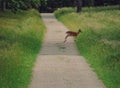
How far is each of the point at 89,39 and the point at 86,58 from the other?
6147 mm

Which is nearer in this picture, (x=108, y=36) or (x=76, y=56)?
(x=76, y=56)

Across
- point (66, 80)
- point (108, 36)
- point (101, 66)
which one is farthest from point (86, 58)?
point (108, 36)

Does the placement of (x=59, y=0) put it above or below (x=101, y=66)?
below

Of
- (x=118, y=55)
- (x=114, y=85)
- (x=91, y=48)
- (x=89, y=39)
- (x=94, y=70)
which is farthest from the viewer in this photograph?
(x=89, y=39)

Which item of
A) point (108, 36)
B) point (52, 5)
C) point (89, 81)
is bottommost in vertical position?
point (52, 5)

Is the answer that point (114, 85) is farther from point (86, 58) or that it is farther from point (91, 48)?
point (91, 48)

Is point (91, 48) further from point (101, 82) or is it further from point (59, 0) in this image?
point (59, 0)

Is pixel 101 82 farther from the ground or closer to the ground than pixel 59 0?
farther from the ground

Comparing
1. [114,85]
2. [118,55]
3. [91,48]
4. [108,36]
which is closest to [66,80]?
[114,85]

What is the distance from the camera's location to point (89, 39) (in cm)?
2495

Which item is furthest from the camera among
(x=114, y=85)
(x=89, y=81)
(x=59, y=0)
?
(x=59, y=0)

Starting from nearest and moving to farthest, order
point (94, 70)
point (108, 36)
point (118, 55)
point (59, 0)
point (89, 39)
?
→ point (94, 70) < point (118, 55) < point (89, 39) < point (108, 36) < point (59, 0)

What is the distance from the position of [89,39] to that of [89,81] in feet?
36.5

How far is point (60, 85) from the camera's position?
13.3 metres
